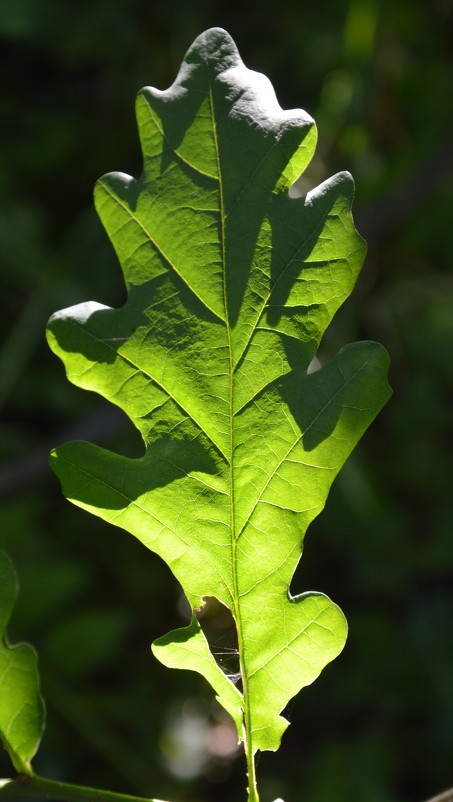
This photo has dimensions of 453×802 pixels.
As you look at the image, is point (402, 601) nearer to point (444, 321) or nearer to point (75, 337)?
point (444, 321)

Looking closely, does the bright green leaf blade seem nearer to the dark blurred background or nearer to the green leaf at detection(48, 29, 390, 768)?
the green leaf at detection(48, 29, 390, 768)

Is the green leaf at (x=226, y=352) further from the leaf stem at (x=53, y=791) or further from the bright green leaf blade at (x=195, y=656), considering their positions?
the leaf stem at (x=53, y=791)

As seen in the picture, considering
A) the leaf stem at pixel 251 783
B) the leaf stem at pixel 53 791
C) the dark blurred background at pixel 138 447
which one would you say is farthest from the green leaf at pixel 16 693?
the dark blurred background at pixel 138 447

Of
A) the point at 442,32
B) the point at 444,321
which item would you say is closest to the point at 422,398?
the point at 444,321

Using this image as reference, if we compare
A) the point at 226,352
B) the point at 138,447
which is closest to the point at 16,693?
the point at 226,352

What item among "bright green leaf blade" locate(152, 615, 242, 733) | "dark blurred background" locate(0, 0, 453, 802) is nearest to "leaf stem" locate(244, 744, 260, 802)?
"bright green leaf blade" locate(152, 615, 242, 733)

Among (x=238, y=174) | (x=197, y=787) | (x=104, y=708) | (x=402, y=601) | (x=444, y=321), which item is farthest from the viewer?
(x=444, y=321)
